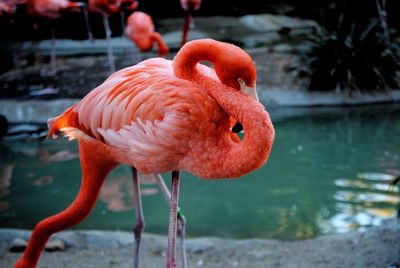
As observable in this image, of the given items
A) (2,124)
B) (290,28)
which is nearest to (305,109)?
(2,124)

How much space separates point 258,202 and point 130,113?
8.20ft

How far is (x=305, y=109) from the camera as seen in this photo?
7.09 metres

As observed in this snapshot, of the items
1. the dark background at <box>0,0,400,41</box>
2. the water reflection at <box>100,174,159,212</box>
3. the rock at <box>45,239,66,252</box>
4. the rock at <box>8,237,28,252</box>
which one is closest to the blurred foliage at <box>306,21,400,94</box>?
the dark background at <box>0,0,400,41</box>

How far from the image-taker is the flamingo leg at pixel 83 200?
8.34 ft

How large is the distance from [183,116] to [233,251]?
1.74 meters

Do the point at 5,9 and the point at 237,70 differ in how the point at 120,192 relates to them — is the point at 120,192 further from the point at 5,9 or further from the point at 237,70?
the point at 5,9

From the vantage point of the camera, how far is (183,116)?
82.3 inches

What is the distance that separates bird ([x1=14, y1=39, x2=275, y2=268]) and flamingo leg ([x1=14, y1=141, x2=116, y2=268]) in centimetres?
9

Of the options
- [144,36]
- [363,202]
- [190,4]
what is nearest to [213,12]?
[190,4]

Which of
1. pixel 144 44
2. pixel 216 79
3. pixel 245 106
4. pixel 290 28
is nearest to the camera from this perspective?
pixel 245 106

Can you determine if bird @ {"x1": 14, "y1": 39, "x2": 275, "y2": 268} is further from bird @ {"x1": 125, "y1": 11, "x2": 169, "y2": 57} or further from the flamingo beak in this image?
bird @ {"x1": 125, "y1": 11, "x2": 169, "y2": 57}

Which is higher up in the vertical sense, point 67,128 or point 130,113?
point 130,113

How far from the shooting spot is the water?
4.19 meters

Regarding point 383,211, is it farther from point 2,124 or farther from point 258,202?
point 2,124
